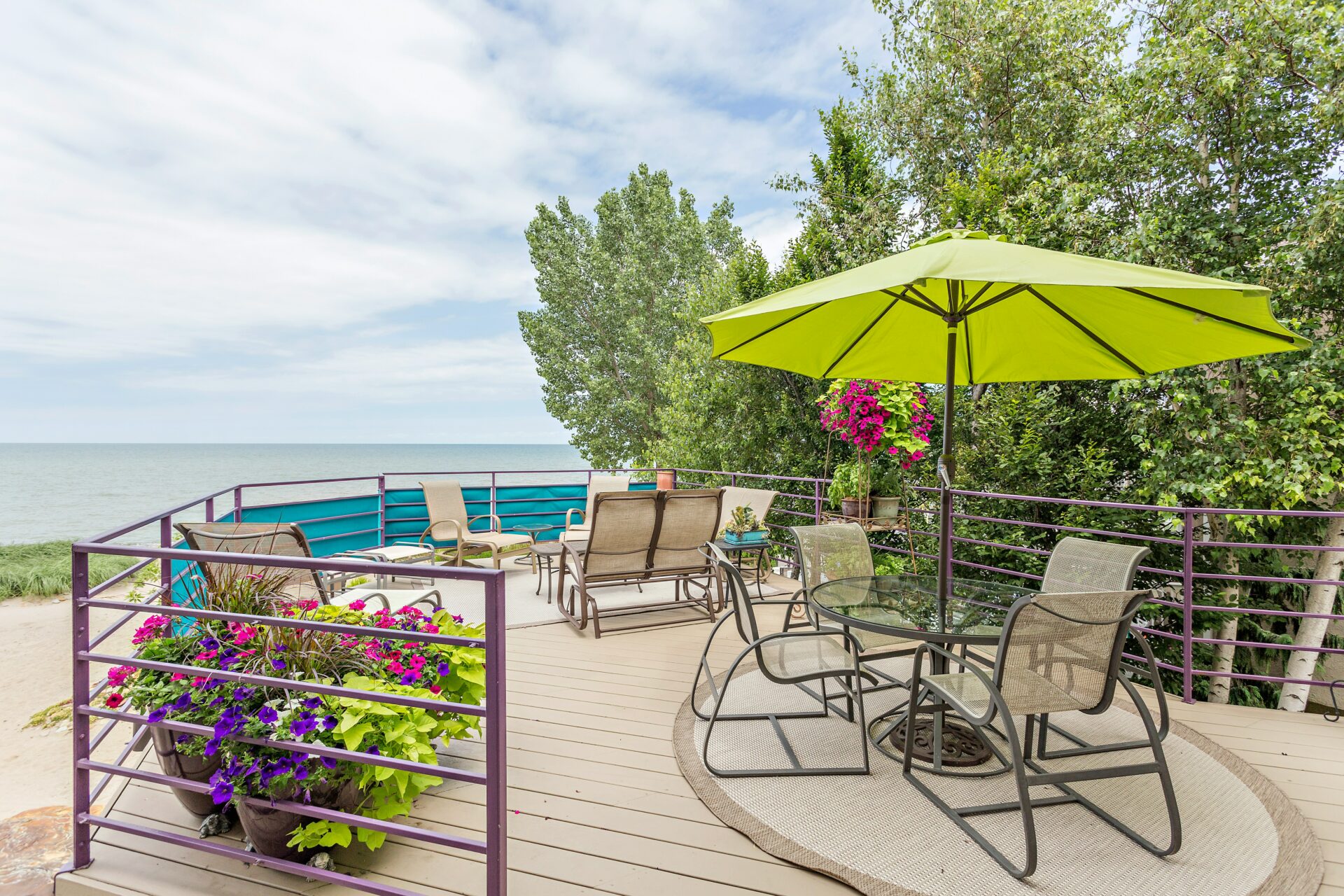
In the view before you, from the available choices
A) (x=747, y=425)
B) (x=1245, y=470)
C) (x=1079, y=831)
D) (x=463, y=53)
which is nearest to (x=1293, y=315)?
(x=1245, y=470)

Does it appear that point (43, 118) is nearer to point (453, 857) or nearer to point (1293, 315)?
point (453, 857)

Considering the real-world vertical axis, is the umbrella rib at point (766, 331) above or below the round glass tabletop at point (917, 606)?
above

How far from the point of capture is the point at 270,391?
42.8 meters

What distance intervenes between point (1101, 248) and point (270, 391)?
160 feet

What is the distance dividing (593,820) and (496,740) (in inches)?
32.6

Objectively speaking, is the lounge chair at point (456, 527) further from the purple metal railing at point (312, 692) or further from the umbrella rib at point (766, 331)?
the purple metal railing at point (312, 692)

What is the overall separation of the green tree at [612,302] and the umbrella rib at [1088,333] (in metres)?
13.2

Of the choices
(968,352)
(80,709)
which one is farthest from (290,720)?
(968,352)

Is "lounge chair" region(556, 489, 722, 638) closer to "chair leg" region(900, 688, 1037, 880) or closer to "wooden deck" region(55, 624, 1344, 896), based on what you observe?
"wooden deck" region(55, 624, 1344, 896)

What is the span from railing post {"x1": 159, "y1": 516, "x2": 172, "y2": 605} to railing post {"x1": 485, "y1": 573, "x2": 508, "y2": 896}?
6.07 feet

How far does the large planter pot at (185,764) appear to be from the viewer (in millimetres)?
2037

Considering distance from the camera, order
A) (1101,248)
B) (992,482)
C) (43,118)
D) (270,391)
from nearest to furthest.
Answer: (1101,248), (992,482), (43,118), (270,391)

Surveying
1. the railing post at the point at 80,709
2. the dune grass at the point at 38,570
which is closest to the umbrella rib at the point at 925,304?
the railing post at the point at 80,709

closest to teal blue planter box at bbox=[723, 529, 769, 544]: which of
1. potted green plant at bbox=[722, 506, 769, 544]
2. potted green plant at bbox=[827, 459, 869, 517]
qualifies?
potted green plant at bbox=[722, 506, 769, 544]
